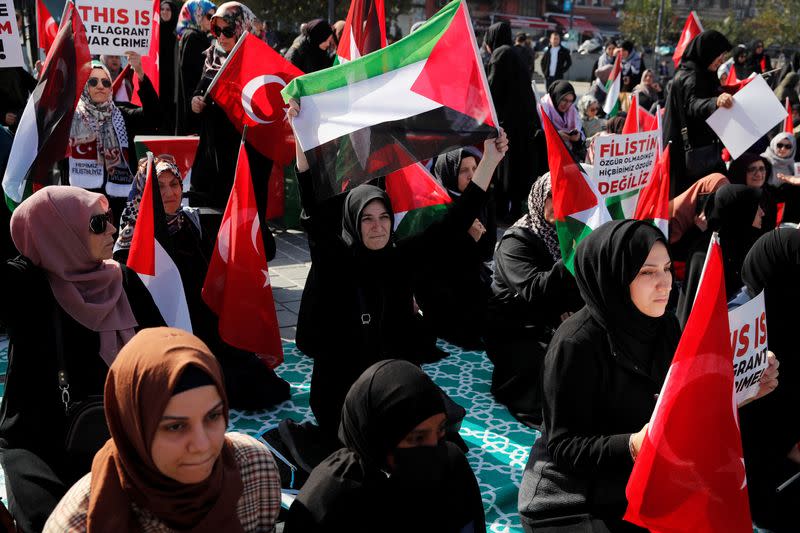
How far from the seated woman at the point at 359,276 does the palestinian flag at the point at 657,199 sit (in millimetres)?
1724

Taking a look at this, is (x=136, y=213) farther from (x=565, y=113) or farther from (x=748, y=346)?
(x=565, y=113)

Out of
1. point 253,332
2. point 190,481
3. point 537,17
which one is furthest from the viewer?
point 537,17

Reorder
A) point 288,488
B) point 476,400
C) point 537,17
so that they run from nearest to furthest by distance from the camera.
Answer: point 288,488
point 476,400
point 537,17

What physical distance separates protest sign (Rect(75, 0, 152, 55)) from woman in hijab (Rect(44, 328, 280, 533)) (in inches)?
182

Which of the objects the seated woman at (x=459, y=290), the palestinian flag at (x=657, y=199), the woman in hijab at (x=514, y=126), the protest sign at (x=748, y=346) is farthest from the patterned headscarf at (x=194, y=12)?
the protest sign at (x=748, y=346)

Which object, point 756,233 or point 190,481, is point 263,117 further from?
point 190,481

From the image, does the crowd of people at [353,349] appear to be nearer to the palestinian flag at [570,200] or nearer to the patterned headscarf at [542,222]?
the patterned headscarf at [542,222]

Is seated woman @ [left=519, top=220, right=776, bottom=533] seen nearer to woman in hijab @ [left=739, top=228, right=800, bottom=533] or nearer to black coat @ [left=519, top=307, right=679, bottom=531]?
black coat @ [left=519, top=307, right=679, bottom=531]

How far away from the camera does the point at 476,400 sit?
16.5ft

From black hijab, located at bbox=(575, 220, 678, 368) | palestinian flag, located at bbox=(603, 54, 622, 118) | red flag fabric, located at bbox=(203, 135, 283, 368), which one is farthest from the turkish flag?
palestinian flag, located at bbox=(603, 54, 622, 118)

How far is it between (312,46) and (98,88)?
2.49 meters

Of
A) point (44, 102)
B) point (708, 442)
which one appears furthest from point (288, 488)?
point (44, 102)

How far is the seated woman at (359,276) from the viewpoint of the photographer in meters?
3.87

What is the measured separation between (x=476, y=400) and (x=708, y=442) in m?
2.49
